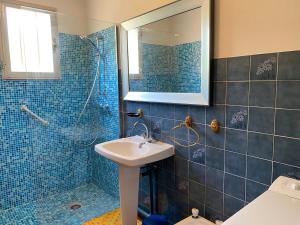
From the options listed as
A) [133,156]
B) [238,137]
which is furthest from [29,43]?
[238,137]

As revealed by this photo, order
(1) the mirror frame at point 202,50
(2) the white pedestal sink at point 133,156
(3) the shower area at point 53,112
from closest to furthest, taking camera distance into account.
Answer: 1. (1) the mirror frame at point 202,50
2. (2) the white pedestal sink at point 133,156
3. (3) the shower area at point 53,112

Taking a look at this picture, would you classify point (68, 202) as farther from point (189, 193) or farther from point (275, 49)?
point (275, 49)

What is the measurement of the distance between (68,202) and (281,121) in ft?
7.46

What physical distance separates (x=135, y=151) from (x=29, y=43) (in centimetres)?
→ 148

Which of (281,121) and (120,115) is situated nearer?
(281,121)

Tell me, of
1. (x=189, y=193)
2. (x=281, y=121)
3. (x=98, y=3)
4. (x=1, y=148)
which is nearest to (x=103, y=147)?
(x=189, y=193)

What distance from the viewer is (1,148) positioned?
2262 mm

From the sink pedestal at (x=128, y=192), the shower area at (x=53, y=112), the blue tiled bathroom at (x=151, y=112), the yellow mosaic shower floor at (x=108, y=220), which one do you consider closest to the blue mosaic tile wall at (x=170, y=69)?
the blue tiled bathroom at (x=151, y=112)

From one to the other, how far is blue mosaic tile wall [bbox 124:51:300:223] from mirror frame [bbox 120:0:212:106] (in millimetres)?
61

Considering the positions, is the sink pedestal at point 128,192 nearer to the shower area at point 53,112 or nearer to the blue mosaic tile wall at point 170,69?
the shower area at point 53,112

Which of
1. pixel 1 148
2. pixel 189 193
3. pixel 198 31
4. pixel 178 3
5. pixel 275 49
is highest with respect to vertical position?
pixel 178 3

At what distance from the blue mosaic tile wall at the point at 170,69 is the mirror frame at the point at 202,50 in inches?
1.8

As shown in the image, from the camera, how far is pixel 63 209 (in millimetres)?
2365

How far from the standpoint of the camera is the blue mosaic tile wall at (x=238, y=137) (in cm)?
117
